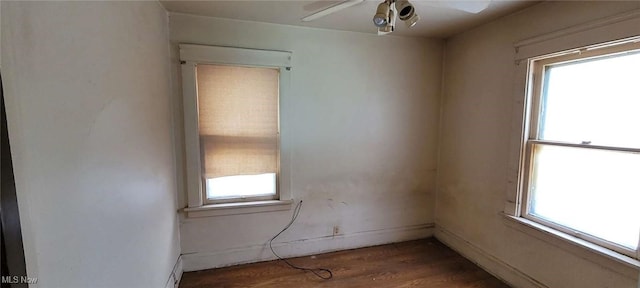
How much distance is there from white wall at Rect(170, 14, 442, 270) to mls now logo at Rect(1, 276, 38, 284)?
1.61m

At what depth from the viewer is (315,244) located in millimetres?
2721

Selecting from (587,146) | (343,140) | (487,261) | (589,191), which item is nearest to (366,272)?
(487,261)

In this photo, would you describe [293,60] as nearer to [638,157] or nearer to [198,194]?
[198,194]

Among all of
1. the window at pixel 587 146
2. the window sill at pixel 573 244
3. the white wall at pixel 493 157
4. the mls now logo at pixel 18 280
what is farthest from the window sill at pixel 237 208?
the window at pixel 587 146

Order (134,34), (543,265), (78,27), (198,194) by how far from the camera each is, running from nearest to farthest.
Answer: (78,27) → (134,34) → (543,265) → (198,194)

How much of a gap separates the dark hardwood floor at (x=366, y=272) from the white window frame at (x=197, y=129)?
55 centimetres

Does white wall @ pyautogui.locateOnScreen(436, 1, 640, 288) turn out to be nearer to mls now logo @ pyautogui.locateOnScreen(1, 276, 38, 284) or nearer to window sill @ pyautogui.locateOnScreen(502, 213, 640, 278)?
window sill @ pyautogui.locateOnScreen(502, 213, 640, 278)

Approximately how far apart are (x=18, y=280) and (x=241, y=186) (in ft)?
5.80

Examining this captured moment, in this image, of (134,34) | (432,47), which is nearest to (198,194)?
(134,34)

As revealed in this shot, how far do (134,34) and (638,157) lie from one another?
9.93ft

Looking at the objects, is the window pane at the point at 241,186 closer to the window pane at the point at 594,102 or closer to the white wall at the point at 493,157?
the white wall at the point at 493,157

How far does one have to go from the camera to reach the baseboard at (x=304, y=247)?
2.44 m

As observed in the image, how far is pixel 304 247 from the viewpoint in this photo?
2686 millimetres

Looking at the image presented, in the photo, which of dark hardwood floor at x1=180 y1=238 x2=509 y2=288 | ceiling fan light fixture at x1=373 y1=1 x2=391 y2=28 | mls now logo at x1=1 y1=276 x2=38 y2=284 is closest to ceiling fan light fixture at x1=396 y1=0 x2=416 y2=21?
ceiling fan light fixture at x1=373 y1=1 x2=391 y2=28
